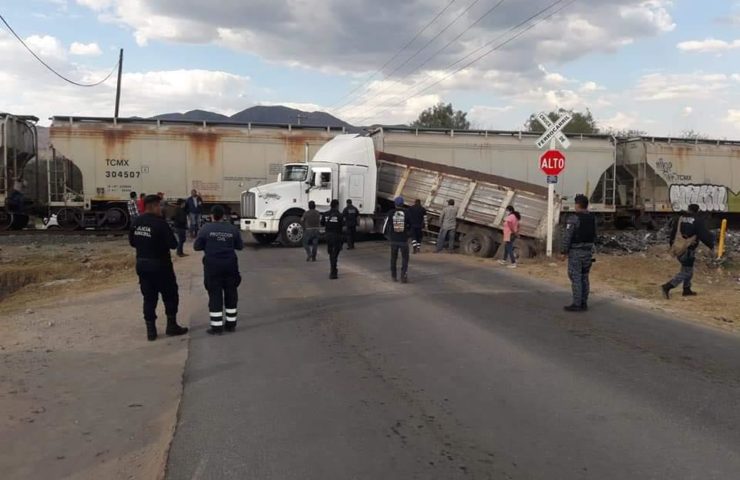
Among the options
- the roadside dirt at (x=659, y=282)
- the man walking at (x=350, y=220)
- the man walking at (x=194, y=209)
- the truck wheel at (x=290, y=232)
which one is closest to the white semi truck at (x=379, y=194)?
the truck wheel at (x=290, y=232)

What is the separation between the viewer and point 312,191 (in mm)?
20234

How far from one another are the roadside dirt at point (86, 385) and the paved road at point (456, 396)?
265mm

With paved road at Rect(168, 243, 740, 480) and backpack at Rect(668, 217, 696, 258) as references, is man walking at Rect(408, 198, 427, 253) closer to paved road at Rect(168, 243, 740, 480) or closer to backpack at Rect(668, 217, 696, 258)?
backpack at Rect(668, 217, 696, 258)

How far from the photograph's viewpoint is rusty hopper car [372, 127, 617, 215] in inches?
952

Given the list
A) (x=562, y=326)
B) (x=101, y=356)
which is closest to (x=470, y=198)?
(x=562, y=326)

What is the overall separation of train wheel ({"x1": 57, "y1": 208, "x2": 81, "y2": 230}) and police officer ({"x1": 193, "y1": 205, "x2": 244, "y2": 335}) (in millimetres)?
18152

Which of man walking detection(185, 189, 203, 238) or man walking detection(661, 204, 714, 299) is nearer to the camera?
man walking detection(661, 204, 714, 299)

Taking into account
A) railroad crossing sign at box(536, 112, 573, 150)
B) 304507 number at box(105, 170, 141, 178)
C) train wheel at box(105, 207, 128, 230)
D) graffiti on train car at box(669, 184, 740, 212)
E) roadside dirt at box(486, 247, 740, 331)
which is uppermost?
railroad crossing sign at box(536, 112, 573, 150)

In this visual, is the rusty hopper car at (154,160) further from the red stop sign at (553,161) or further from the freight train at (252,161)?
the red stop sign at (553,161)

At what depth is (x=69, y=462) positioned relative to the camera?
4383mm

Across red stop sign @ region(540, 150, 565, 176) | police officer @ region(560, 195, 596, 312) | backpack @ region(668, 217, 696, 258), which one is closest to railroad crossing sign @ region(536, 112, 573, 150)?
red stop sign @ region(540, 150, 565, 176)

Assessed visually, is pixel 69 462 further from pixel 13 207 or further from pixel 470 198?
pixel 13 207

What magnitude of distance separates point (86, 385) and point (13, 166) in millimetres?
19960

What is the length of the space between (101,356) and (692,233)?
942 cm
